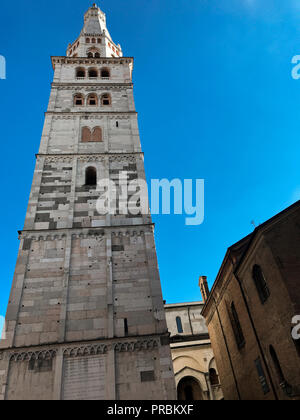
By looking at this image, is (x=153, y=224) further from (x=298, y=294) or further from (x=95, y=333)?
(x=298, y=294)

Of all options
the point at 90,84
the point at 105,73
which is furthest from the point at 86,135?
the point at 105,73

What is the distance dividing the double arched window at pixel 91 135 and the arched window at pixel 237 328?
40.5 feet

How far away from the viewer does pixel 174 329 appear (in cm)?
2984

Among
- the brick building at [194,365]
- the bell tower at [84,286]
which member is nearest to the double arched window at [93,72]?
the bell tower at [84,286]

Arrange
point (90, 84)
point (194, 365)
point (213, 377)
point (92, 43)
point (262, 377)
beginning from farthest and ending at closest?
point (92, 43), point (194, 365), point (213, 377), point (90, 84), point (262, 377)

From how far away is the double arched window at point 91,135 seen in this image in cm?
1823

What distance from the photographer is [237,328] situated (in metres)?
16.7

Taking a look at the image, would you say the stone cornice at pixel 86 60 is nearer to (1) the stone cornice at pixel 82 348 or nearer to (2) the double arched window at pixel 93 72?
(2) the double arched window at pixel 93 72

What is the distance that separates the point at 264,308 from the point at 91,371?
23.9 feet

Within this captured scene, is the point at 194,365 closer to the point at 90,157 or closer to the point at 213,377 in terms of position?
the point at 213,377

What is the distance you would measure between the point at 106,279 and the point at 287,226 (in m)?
7.64

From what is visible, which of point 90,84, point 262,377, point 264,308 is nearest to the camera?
point 264,308

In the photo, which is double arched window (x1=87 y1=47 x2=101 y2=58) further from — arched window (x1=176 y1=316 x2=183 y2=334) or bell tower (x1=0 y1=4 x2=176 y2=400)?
arched window (x1=176 y1=316 x2=183 y2=334)
